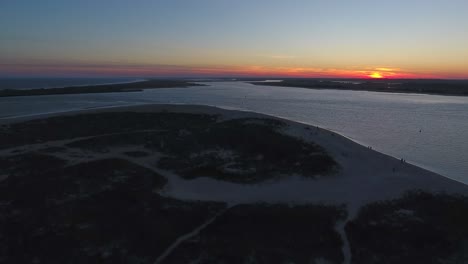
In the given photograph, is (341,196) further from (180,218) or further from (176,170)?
(176,170)

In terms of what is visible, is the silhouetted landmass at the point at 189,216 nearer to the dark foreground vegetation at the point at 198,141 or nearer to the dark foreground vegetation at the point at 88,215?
the dark foreground vegetation at the point at 88,215

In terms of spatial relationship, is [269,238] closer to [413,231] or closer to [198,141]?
[413,231]

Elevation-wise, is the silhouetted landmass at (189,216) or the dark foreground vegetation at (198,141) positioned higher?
the dark foreground vegetation at (198,141)

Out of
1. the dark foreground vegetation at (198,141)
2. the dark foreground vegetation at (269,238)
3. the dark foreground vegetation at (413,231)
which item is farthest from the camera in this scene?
the dark foreground vegetation at (198,141)

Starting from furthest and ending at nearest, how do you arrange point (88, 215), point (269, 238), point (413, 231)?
1. point (88, 215)
2. point (413, 231)
3. point (269, 238)

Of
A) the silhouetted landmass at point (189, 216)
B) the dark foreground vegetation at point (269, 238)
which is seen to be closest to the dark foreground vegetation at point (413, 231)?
the silhouetted landmass at point (189, 216)

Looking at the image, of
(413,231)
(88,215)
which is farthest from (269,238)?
(88,215)

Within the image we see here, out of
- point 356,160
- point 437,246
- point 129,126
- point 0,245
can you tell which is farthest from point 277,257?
point 129,126

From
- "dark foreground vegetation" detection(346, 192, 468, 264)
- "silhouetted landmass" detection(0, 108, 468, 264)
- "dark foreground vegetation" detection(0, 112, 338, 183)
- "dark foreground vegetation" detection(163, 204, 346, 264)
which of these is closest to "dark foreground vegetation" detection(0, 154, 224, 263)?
"silhouetted landmass" detection(0, 108, 468, 264)
